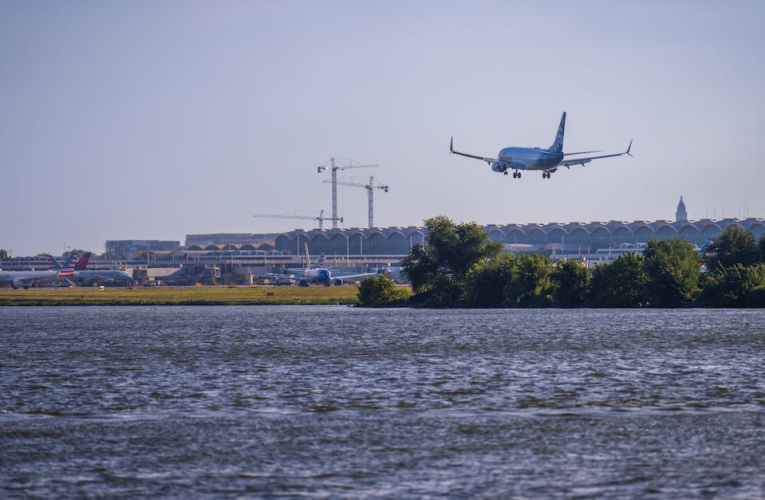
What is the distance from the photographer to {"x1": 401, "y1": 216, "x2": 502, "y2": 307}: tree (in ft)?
438

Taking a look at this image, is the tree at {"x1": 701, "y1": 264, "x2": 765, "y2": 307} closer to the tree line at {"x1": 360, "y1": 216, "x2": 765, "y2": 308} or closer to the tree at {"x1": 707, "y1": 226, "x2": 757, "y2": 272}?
the tree line at {"x1": 360, "y1": 216, "x2": 765, "y2": 308}

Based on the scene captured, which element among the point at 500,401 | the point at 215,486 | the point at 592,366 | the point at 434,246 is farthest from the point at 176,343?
the point at 434,246

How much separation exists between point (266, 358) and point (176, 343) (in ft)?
48.8

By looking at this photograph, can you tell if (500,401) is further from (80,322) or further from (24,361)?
(80,322)

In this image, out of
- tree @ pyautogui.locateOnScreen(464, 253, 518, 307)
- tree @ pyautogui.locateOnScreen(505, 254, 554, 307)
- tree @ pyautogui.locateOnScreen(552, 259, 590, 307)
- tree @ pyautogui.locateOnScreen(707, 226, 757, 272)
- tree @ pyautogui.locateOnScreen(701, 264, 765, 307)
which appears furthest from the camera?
tree @ pyautogui.locateOnScreen(707, 226, 757, 272)

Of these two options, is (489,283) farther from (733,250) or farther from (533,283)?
(733,250)

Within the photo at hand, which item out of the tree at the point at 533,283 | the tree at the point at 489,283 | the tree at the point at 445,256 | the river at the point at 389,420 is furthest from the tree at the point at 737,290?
the river at the point at 389,420

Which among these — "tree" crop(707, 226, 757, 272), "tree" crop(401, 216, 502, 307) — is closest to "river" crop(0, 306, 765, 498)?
"tree" crop(707, 226, 757, 272)

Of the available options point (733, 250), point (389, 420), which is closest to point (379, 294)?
point (733, 250)

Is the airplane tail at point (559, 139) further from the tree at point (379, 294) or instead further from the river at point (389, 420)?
the river at point (389, 420)

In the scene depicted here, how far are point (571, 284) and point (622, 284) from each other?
6.02 meters

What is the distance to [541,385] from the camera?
37594 mm

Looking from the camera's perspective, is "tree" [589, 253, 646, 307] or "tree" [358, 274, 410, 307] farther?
"tree" [358, 274, 410, 307]

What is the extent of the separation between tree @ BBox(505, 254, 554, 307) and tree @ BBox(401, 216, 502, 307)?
12076 mm
